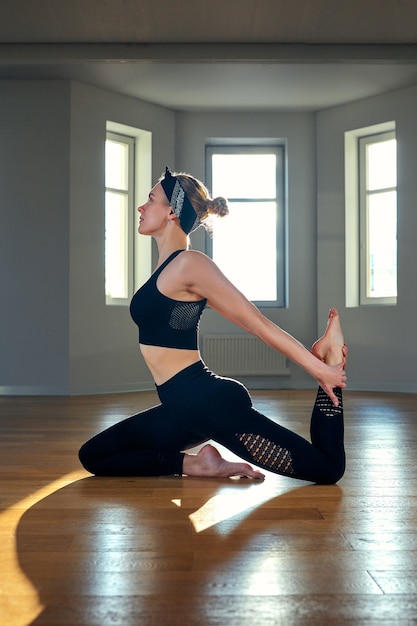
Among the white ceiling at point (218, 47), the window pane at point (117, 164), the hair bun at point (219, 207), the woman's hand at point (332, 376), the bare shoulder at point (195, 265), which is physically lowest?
the woman's hand at point (332, 376)

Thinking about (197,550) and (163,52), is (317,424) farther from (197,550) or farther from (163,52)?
(163,52)

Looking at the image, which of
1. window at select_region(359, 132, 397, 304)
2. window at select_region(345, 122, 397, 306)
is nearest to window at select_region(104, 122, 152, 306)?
window at select_region(345, 122, 397, 306)

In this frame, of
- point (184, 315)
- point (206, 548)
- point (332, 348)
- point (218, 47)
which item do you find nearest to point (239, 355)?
point (218, 47)

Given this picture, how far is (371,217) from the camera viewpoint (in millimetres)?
8359

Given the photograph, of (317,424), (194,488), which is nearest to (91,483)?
(194,488)

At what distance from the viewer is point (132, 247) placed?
832cm

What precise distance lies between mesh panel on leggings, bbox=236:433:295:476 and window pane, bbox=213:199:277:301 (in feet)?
20.8

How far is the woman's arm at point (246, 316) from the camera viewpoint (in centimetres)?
228

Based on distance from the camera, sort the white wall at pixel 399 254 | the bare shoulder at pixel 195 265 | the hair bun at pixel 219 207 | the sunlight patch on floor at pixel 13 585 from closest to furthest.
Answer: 1. the sunlight patch on floor at pixel 13 585
2. the bare shoulder at pixel 195 265
3. the hair bun at pixel 219 207
4. the white wall at pixel 399 254

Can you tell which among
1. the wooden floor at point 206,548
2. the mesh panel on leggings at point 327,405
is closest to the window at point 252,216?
the wooden floor at point 206,548

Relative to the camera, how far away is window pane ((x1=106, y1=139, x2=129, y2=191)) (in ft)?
26.6

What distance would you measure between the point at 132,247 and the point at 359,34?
3.35 meters

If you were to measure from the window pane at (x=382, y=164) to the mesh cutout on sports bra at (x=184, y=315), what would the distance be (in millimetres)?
6047

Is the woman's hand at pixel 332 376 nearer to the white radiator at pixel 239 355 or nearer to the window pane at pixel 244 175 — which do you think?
the white radiator at pixel 239 355
